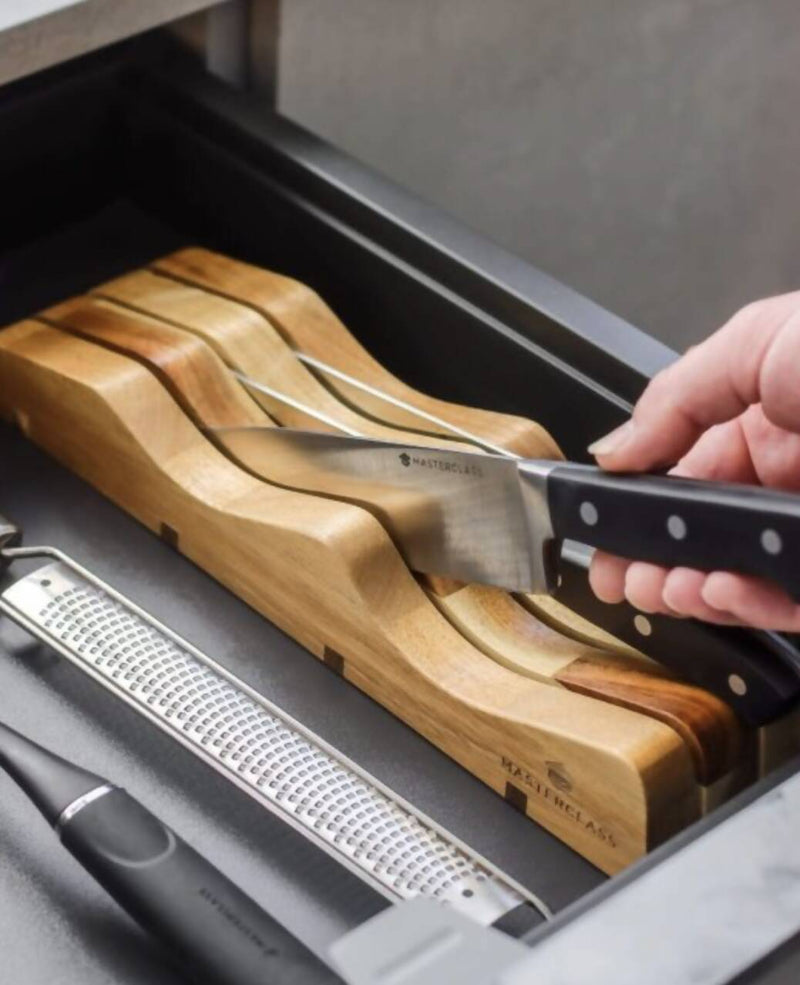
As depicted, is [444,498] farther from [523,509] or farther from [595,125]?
[595,125]

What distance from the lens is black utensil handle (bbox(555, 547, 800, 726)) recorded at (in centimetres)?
57

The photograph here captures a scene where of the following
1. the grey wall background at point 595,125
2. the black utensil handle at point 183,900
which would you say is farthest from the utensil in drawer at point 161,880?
the grey wall background at point 595,125

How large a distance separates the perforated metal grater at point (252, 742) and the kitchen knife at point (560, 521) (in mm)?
81

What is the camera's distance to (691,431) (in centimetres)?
61

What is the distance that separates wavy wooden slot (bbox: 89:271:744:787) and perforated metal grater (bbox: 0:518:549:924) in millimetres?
69

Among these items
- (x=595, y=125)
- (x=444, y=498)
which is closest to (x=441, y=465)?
(x=444, y=498)

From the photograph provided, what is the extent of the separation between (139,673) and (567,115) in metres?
0.53

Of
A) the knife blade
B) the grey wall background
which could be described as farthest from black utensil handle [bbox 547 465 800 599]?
the grey wall background

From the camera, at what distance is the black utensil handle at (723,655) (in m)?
0.57

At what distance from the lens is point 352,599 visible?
62 centimetres

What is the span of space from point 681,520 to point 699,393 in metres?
0.07

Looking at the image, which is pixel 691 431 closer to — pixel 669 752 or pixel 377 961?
pixel 669 752

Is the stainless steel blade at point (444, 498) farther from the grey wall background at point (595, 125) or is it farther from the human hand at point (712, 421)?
the grey wall background at point (595, 125)

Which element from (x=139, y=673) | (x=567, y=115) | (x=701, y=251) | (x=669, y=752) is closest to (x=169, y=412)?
(x=139, y=673)
